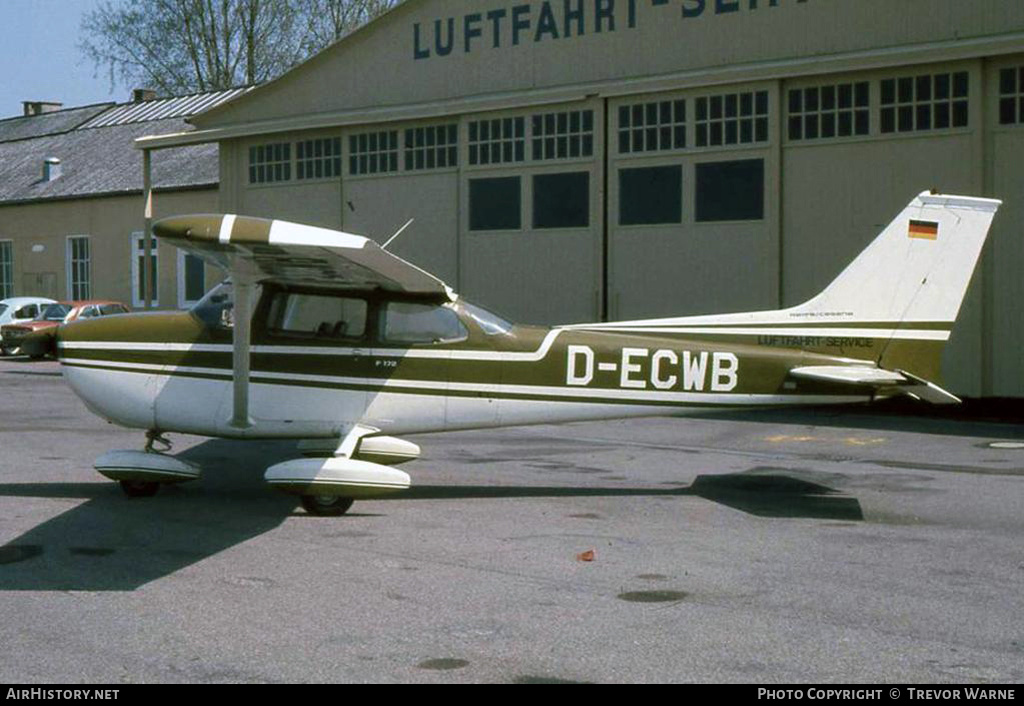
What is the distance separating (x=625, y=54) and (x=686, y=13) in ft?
4.29

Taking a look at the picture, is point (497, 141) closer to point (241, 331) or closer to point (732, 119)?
point (732, 119)

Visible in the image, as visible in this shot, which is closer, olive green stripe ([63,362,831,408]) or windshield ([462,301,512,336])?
olive green stripe ([63,362,831,408])

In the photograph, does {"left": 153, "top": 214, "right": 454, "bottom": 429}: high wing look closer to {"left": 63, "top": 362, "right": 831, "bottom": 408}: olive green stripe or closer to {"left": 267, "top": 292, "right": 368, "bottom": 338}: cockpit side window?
{"left": 267, "top": 292, "right": 368, "bottom": 338}: cockpit side window

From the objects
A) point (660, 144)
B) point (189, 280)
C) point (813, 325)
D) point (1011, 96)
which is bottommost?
point (813, 325)

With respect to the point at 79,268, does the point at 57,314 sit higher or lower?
lower

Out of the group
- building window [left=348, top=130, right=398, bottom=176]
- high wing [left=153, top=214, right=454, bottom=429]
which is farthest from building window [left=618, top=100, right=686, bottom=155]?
high wing [left=153, top=214, right=454, bottom=429]

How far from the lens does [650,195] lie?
2158 cm

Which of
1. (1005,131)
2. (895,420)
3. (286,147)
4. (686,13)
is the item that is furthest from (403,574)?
(286,147)

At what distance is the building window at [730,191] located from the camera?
20438mm

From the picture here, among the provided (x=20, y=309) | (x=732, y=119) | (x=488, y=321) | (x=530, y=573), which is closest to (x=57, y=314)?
(x=20, y=309)

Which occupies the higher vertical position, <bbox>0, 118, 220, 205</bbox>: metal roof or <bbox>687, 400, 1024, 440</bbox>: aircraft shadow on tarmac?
<bbox>0, 118, 220, 205</bbox>: metal roof

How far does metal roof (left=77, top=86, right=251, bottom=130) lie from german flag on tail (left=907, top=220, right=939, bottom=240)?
38136 millimetres

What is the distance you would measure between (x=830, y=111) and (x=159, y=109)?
34.1m

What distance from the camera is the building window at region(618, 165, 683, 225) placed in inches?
838
